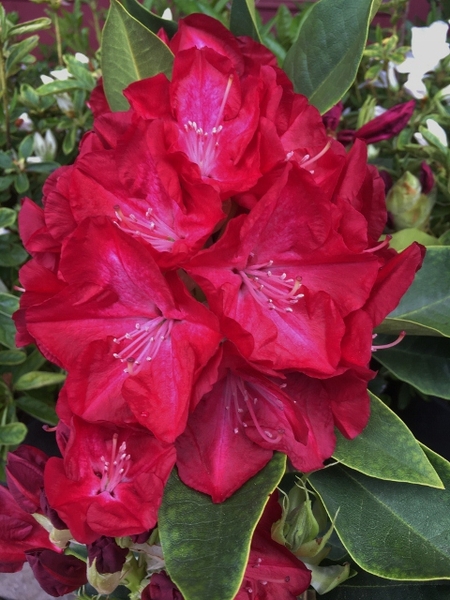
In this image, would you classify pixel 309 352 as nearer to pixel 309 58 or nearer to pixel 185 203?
pixel 185 203

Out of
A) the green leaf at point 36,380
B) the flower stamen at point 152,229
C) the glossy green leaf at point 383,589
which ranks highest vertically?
the flower stamen at point 152,229

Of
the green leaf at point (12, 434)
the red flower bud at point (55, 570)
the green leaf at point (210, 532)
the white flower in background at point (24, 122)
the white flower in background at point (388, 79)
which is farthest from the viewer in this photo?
the white flower in background at point (24, 122)

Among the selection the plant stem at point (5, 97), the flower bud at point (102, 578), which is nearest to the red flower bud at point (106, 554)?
the flower bud at point (102, 578)

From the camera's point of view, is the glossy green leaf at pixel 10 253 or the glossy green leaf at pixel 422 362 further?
the glossy green leaf at pixel 10 253

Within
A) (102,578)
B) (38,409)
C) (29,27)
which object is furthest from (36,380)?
(29,27)

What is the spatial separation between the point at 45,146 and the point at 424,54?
59 cm

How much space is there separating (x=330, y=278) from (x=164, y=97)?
0.20 m

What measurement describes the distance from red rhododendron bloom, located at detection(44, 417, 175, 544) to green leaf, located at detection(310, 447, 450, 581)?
169 mm

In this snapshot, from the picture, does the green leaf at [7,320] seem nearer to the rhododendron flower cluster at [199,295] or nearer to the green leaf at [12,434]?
the green leaf at [12,434]

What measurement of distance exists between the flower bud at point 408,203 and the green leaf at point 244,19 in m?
0.23

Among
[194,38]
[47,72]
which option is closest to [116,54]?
[194,38]

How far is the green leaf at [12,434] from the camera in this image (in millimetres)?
→ 792

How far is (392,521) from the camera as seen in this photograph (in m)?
0.53

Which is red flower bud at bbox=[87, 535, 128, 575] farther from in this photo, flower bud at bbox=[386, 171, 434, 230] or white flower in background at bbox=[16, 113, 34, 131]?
white flower in background at bbox=[16, 113, 34, 131]
